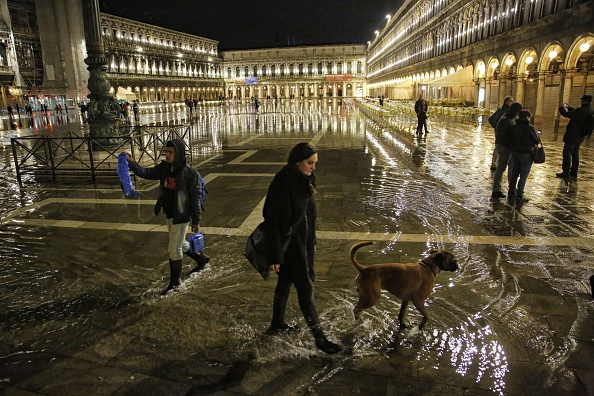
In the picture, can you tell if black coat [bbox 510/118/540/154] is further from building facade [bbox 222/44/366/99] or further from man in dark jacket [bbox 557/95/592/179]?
building facade [bbox 222/44/366/99]

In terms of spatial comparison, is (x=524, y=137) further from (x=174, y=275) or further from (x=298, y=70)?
(x=298, y=70)

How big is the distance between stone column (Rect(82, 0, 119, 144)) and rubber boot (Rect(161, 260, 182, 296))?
26.1ft

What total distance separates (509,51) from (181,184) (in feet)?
82.7

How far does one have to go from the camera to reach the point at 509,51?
2370 cm

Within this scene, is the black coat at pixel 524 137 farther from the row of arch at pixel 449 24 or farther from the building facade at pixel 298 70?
the building facade at pixel 298 70

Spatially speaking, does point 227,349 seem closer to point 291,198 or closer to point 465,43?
point 291,198

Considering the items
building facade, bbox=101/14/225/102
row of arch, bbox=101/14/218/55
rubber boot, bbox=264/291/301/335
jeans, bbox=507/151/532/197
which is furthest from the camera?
row of arch, bbox=101/14/218/55

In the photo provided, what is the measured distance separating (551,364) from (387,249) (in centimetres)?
237

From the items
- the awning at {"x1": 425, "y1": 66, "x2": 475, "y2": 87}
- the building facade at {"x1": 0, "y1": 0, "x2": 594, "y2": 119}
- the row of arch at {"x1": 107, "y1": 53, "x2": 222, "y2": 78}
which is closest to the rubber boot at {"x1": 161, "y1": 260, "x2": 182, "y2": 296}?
the building facade at {"x1": 0, "y1": 0, "x2": 594, "y2": 119}

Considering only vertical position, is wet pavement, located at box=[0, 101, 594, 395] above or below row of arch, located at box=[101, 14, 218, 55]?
below

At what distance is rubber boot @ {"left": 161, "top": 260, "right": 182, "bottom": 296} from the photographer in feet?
13.6

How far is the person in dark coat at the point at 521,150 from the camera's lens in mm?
6969

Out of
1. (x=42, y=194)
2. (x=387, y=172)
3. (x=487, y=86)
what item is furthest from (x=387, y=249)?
A: (x=487, y=86)

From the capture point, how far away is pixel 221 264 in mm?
4809
